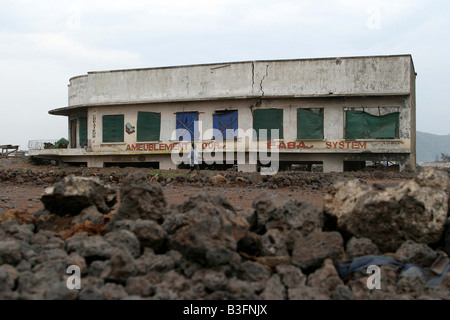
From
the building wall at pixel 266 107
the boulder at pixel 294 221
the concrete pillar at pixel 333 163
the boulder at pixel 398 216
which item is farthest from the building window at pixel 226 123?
the boulder at pixel 398 216

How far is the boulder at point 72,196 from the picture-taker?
5.85 m

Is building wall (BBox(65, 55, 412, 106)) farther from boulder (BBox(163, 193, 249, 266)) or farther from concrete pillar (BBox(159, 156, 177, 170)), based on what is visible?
boulder (BBox(163, 193, 249, 266))

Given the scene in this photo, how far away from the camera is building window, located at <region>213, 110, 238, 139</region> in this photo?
70.6 ft

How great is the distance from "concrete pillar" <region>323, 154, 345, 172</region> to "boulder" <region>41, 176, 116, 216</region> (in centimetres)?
1602

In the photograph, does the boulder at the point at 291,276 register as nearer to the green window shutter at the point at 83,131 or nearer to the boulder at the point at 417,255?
the boulder at the point at 417,255

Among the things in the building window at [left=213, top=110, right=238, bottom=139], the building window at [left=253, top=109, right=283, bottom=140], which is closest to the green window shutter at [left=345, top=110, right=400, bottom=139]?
the building window at [left=253, top=109, right=283, bottom=140]

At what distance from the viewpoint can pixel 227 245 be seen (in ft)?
14.6

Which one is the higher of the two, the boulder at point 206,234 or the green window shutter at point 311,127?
the green window shutter at point 311,127

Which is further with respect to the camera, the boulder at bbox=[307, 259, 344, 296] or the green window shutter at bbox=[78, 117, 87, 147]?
the green window shutter at bbox=[78, 117, 87, 147]

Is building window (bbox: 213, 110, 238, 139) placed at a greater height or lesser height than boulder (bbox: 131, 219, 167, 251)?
greater

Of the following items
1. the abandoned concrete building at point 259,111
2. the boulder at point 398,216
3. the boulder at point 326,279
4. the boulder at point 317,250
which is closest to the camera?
the boulder at point 326,279

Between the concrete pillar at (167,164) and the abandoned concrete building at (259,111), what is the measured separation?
5 centimetres
